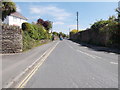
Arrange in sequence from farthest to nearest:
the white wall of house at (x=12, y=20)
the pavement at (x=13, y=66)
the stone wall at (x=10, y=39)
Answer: the white wall of house at (x=12, y=20) < the stone wall at (x=10, y=39) < the pavement at (x=13, y=66)

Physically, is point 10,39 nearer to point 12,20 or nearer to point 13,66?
point 13,66

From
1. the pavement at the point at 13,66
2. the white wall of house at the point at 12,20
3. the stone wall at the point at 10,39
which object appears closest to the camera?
the pavement at the point at 13,66

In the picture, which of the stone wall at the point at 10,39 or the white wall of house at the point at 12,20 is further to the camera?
the white wall of house at the point at 12,20

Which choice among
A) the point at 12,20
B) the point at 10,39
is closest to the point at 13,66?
the point at 10,39

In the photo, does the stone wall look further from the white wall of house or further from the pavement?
the white wall of house

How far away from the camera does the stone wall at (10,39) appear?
13.1 m

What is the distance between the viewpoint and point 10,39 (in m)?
13.2

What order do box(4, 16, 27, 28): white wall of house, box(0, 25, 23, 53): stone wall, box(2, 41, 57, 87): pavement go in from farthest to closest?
1. box(4, 16, 27, 28): white wall of house
2. box(0, 25, 23, 53): stone wall
3. box(2, 41, 57, 87): pavement

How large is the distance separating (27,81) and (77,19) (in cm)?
5524

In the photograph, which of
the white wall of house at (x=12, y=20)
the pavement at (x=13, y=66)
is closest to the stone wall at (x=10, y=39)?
the pavement at (x=13, y=66)

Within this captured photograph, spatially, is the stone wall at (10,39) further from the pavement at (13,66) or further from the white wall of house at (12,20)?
the white wall of house at (12,20)

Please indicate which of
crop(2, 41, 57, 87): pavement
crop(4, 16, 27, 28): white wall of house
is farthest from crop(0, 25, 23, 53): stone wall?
crop(4, 16, 27, 28): white wall of house

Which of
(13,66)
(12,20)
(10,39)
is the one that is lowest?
(13,66)

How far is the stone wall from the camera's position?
13.1 m
